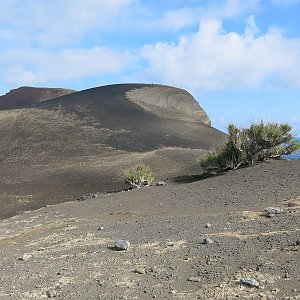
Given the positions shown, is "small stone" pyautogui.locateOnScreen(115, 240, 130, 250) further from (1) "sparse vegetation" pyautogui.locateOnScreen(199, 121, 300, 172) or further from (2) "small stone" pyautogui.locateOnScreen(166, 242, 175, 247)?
(1) "sparse vegetation" pyautogui.locateOnScreen(199, 121, 300, 172)

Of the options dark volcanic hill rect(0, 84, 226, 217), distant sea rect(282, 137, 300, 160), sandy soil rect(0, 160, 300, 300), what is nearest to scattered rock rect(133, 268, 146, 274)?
sandy soil rect(0, 160, 300, 300)

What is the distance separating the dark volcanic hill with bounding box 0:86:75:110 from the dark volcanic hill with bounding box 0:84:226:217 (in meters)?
34.6

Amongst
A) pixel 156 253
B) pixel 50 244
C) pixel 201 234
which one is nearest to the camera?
pixel 156 253

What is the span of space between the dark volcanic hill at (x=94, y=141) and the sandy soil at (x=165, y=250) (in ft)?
28.6

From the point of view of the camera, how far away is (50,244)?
8227 mm

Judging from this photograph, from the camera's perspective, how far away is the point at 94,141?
1367 inches

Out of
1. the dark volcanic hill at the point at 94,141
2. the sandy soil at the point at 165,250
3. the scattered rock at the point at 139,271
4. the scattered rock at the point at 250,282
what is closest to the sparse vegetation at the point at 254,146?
the sandy soil at the point at 165,250

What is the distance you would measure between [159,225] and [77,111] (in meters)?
35.1

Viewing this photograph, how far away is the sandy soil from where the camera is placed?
5418 millimetres

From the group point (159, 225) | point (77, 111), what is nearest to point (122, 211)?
point (159, 225)

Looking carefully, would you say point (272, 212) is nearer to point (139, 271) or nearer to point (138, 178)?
point (139, 271)

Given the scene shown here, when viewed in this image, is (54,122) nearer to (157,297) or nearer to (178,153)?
(178,153)

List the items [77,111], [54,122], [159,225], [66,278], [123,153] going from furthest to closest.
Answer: [77,111], [54,122], [123,153], [159,225], [66,278]

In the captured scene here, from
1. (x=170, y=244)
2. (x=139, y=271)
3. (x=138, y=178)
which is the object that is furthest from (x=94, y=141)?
(x=139, y=271)
